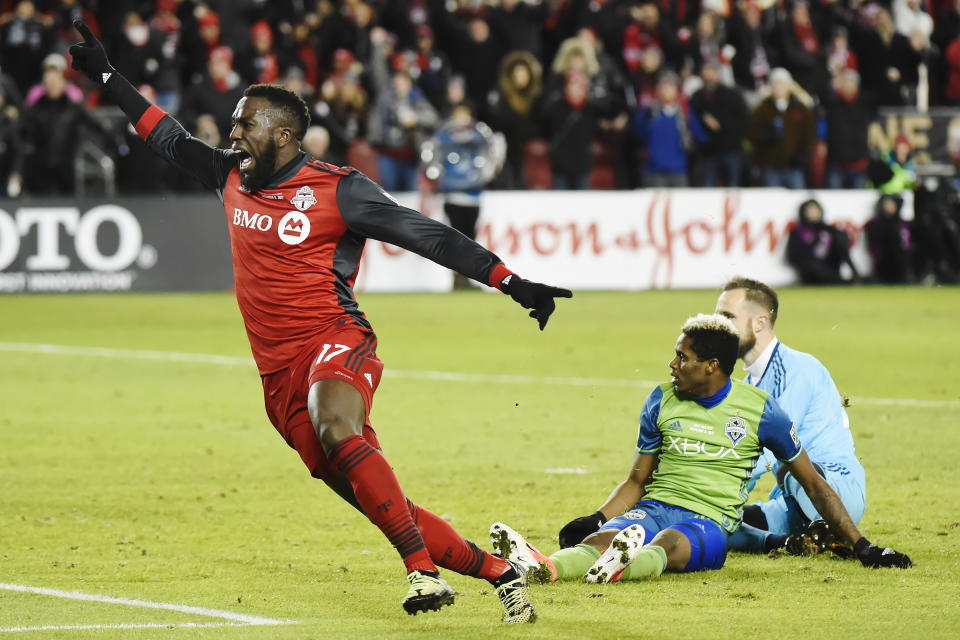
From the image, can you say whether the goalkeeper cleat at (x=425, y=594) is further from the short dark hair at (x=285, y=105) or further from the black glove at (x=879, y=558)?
the black glove at (x=879, y=558)

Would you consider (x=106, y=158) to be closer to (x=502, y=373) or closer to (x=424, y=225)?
(x=502, y=373)

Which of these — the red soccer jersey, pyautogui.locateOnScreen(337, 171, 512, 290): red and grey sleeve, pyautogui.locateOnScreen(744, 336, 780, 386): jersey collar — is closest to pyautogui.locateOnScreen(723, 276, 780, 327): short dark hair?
pyautogui.locateOnScreen(744, 336, 780, 386): jersey collar

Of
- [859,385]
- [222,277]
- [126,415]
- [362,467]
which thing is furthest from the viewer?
[222,277]

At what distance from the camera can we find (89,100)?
80.3 feet

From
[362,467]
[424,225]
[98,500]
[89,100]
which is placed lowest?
[98,500]

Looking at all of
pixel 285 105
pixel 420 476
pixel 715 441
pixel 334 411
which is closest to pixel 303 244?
pixel 285 105

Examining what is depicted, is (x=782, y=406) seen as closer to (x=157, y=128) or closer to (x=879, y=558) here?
(x=879, y=558)

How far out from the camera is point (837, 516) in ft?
24.2

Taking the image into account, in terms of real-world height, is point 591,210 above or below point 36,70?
below

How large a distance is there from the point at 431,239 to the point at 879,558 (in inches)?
98.1

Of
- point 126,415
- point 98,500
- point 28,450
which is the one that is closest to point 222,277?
point 126,415

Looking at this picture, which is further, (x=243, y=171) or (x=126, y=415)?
(x=126, y=415)

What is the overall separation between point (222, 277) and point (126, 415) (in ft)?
35.5

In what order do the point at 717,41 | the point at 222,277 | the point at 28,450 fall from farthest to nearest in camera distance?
the point at 717,41 → the point at 222,277 → the point at 28,450
